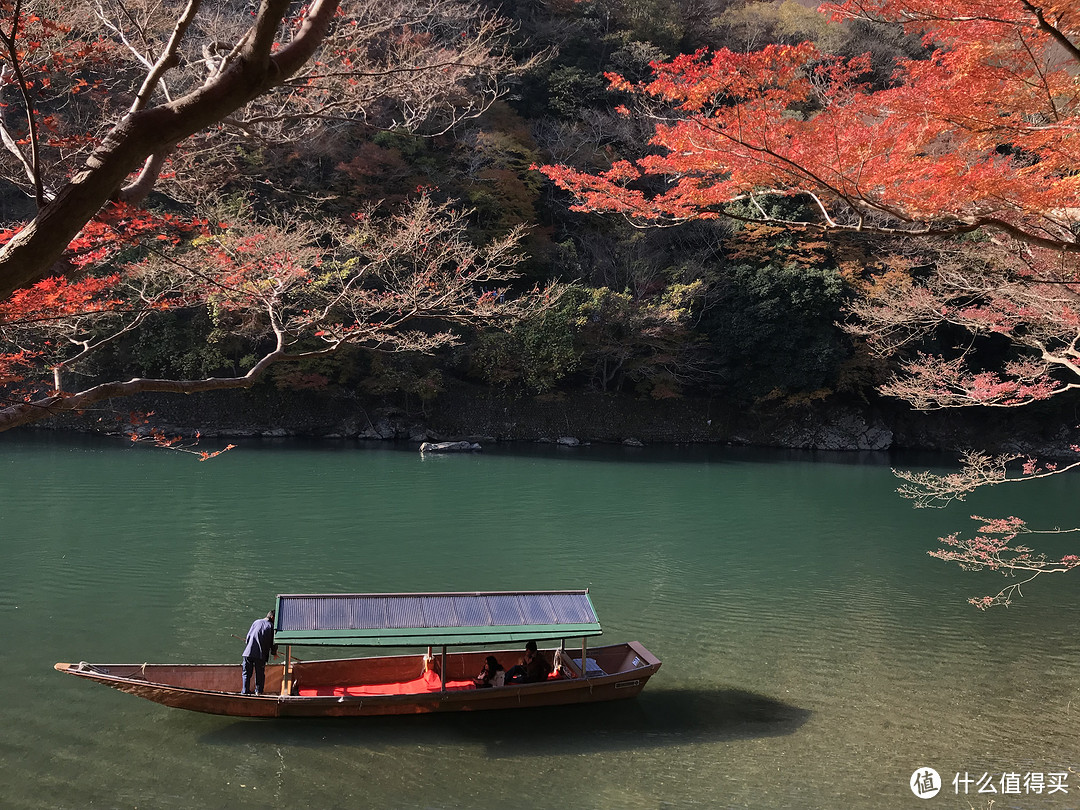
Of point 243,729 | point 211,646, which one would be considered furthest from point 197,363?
point 243,729

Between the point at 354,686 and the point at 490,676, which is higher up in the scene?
the point at 490,676

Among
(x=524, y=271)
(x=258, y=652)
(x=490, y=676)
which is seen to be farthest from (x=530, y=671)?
(x=524, y=271)

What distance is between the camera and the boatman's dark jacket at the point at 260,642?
23.3ft

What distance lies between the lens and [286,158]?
2402 cm

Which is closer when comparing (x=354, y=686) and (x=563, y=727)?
(x=563, y=727)

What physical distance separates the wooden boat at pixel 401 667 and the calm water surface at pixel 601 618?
0.24m

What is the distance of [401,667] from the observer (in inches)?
311

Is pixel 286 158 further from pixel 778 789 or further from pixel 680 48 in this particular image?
pixel 778 789

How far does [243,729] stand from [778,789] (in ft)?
15.1

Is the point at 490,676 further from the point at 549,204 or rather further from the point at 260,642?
the point at 549,204

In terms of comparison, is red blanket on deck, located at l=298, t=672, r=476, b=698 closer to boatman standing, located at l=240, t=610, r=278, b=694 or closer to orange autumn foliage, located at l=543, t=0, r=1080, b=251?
boatman standing, located at l=240, t=610, r=278, b=694

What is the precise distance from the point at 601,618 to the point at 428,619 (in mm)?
3262

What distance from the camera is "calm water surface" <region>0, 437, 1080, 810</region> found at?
20.9ft

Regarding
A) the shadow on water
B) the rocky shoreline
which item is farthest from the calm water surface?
the rocky shoreline
